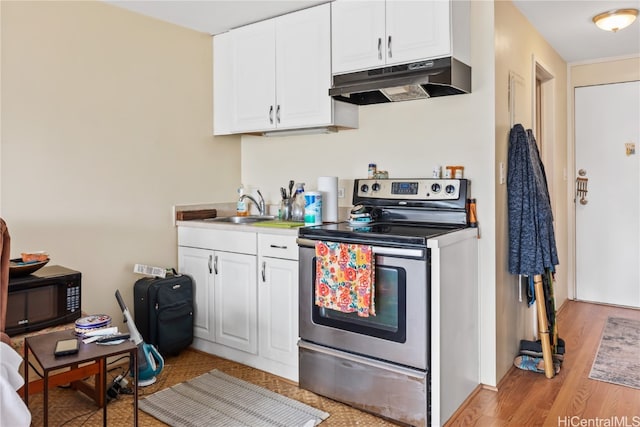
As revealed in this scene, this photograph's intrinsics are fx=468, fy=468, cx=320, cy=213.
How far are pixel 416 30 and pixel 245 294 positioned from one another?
186 centimetres

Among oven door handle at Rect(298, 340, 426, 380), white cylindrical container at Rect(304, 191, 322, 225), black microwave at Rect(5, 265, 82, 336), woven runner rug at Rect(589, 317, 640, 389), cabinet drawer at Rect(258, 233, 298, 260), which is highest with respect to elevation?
white cylindrical container at Rect(304, 191, 322, 225)

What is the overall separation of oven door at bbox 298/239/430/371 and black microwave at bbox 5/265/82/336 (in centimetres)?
129

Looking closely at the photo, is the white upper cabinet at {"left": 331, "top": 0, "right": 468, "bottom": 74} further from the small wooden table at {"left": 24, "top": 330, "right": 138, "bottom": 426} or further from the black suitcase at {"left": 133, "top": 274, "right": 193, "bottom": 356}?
the small wooden table at {"left": 24, "top": 330, "right": 138, "bottom": 426}

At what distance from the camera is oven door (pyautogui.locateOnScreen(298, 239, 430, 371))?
7.21ft

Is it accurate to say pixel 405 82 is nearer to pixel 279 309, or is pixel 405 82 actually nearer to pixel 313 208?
pixel 313 208

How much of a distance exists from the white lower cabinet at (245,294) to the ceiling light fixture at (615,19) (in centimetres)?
261

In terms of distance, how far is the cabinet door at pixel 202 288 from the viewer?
10.5ft

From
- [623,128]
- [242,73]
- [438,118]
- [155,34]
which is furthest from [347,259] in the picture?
[623,128]

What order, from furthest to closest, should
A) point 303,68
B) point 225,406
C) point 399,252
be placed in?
point 303,68, point 225,406, point 399,252

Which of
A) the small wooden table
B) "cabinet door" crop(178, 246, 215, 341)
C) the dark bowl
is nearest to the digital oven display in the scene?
"cabinet door" crop(178, 246, 215, 341)

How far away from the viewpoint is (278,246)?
9.19ft

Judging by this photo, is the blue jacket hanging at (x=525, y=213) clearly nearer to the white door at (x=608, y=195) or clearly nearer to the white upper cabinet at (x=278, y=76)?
the white upper cabinet at (x=278, y=76)

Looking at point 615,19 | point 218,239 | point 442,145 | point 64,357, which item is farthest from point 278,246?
point 615,19

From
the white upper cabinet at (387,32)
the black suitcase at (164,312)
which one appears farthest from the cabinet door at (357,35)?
the black suitcase at (164,312)
